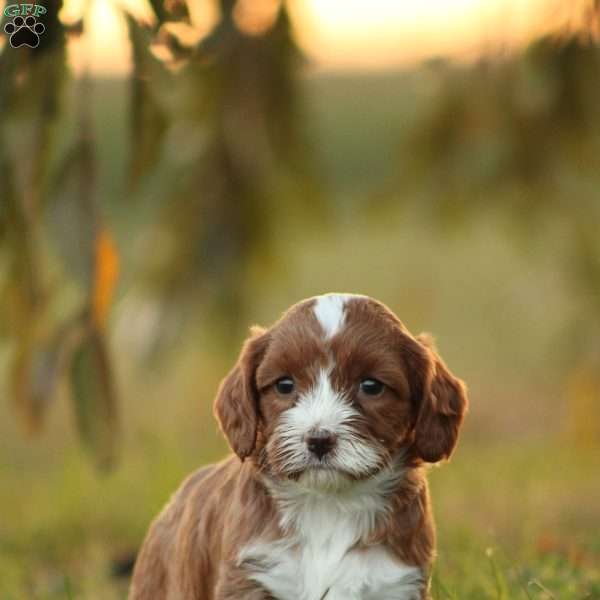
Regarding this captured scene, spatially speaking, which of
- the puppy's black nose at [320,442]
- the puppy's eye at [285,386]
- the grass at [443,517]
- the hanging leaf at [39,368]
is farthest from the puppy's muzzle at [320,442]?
the hanging leaf at [39,368]

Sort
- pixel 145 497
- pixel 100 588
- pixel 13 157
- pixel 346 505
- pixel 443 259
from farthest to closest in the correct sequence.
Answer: pixel 443 259
pixel 145 497
pixel 100 588
pixel 13 157
pixel 346 505

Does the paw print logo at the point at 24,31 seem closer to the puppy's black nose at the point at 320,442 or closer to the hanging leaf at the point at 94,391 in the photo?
the hanging leaf at the point at 94,391

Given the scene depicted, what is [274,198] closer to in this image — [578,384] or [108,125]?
[578,384]

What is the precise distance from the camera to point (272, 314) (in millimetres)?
14312

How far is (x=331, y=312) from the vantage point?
164 inches

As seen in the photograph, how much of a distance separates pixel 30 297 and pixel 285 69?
110 inches

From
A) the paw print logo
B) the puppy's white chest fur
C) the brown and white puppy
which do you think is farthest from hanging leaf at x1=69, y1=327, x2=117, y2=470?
the puppy's white chest fur

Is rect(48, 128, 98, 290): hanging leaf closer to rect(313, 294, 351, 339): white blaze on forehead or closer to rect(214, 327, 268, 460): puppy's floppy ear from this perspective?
rect(214, 327, 268, 460): puppy's floppy ear

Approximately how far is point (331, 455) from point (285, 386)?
302 millimetres

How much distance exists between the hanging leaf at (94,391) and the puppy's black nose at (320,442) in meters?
1.45

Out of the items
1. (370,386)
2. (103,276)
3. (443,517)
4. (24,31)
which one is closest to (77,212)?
(103,276)

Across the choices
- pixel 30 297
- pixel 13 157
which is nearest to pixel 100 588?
pixel 30 297

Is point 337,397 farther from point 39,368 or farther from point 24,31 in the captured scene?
point 39,368

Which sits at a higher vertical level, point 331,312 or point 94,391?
point 331,312
